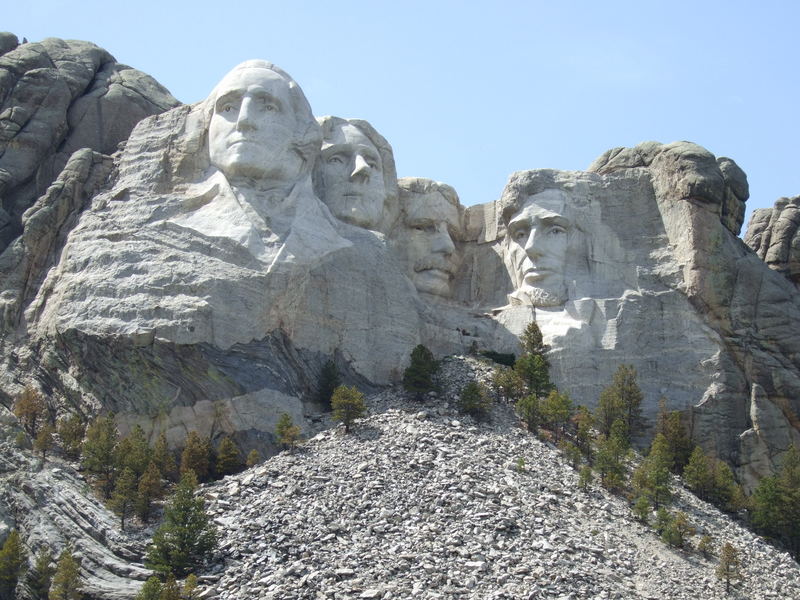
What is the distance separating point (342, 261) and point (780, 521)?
11.4 metres

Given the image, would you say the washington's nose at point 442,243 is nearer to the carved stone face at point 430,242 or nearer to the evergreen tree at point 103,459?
the carved stone face at point 430,242

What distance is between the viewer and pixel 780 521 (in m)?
40.0

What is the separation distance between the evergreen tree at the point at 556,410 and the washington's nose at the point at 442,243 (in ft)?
22.4

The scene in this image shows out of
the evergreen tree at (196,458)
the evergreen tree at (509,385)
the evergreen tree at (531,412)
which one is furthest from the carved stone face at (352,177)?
the evergreen tree at (196,458)

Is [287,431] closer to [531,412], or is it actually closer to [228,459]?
[228,459]

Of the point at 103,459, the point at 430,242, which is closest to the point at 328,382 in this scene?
the point at 103,459

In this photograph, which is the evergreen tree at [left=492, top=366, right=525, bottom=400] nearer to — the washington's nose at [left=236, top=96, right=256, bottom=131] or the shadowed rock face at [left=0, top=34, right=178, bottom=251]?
the washington's nose at [left=236, top=96, right=256, bottom=131]

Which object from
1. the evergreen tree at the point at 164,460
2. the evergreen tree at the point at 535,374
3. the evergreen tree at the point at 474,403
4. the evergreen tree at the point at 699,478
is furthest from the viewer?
the evergreen tree at the point at 535,374

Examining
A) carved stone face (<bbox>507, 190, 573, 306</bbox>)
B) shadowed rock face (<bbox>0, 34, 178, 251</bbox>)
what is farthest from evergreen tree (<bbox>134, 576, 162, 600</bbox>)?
carved stone face (<bbox>507, 190, 573, 306</bbox>)

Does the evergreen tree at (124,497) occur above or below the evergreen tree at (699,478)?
below

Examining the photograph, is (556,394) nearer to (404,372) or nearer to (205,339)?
(404,372)

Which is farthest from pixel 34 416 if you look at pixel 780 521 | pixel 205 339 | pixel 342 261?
pixel 780 521

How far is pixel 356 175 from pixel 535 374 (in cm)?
704

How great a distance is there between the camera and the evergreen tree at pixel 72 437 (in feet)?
128
